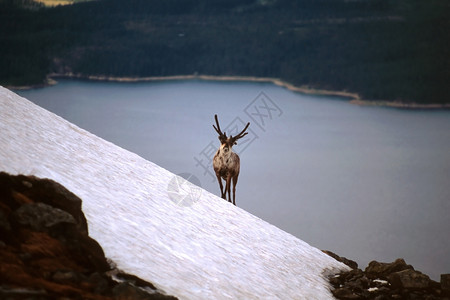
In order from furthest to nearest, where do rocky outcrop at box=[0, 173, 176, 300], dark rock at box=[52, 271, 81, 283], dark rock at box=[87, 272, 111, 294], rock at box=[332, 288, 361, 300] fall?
rock at box=[332, 288, 361, 300] < dark rock at box=[87, 272, 111, 294] < dark rock at box=[52, 271, 81, 283] < rocky outcrop at box=[0, 173, 176, 300]

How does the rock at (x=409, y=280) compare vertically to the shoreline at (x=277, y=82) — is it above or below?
below

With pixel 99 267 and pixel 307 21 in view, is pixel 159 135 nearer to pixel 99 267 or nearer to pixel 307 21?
pixel 307 21

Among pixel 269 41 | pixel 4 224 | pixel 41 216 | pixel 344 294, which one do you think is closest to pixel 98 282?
pixel 41 216

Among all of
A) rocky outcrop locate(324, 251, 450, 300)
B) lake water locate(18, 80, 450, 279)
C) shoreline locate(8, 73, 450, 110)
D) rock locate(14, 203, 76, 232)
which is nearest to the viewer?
rock locate(14, 203, 76, 232)

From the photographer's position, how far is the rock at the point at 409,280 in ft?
34.6

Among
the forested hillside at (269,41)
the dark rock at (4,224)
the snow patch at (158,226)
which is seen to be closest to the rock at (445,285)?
the snow patch at (158,226)

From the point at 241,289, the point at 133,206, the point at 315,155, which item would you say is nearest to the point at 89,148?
the point at 133,206

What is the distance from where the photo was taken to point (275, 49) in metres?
37.8

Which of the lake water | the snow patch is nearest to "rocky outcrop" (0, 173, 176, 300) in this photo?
the snow patch

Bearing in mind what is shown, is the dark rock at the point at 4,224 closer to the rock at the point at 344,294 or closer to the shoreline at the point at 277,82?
the rock at the point at 344,294

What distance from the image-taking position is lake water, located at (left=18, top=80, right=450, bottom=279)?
26828 millimetres

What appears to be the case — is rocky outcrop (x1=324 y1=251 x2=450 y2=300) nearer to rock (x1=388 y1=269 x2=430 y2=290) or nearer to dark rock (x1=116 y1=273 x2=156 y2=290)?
rock (x1=388 y1=269 x2=430 y2=290)

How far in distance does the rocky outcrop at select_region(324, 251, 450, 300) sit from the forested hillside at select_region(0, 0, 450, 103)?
26.3 m

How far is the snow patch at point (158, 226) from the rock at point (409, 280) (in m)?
1.26
